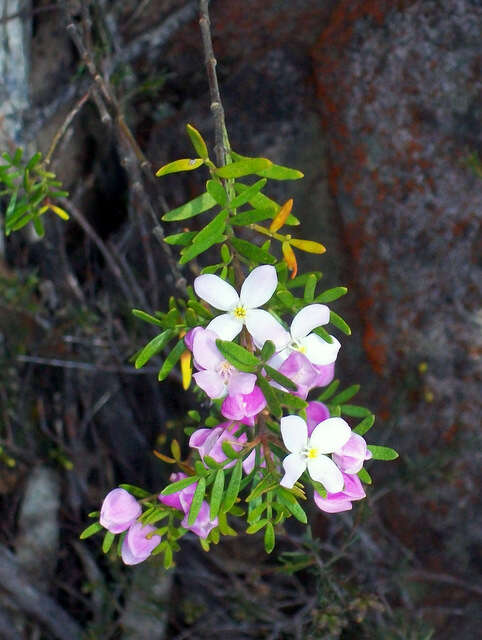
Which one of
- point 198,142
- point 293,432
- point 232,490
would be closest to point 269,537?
point 232,490

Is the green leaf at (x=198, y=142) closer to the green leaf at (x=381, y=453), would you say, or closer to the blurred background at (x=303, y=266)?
the blurred background at (x=303, y=266)

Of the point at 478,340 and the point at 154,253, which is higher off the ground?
the point at 154,253

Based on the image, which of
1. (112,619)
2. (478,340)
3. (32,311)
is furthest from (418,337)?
(112,619)

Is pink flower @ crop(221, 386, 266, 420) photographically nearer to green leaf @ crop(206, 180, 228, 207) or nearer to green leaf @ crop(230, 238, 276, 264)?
green leaf @ crop(230, 238, 276, 264)

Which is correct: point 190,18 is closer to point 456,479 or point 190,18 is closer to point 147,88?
point 147,88

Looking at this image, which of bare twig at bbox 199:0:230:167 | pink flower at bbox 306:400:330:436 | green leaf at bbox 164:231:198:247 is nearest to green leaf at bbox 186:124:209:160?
bare twig at bbox 199:0:230:167

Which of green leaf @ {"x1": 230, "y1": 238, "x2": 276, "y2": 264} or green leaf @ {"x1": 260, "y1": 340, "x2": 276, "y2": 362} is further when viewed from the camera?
green leaf @ {"x1": 230, "y1": 238, "x2": 276, "y2": 264}
